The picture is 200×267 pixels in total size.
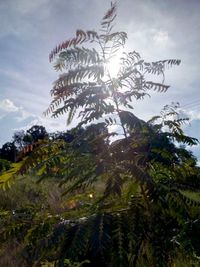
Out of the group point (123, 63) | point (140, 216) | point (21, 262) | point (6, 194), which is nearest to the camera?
point (140, 216)

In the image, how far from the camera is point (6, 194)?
11.0 m

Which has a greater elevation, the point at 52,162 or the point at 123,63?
the point at 123,63

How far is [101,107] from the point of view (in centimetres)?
237

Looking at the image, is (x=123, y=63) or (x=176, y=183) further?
(x=123, y=63)

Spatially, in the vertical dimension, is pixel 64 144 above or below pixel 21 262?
above

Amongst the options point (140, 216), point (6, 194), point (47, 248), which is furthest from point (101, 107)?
point (6, 194)

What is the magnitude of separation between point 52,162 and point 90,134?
0.29 meters

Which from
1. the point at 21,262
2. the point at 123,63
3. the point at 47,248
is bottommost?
the point at 21,262

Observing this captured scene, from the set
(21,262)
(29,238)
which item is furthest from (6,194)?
(29,238)

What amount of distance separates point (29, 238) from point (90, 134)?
727 millimetres

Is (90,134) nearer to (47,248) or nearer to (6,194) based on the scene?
(47,248)

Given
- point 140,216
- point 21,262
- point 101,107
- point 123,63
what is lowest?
point 21,262

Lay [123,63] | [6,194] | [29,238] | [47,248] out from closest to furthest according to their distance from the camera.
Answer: [47,248], [29,238], [123,63], [6,194]

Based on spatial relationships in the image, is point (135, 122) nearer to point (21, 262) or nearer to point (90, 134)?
point (90, 134)
